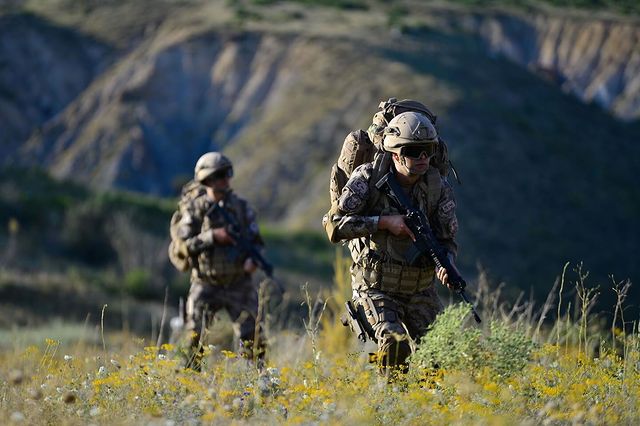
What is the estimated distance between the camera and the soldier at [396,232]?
229 inches

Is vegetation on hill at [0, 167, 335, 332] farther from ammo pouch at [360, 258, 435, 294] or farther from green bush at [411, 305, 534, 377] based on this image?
green bush at [411, 305, 534, 377]

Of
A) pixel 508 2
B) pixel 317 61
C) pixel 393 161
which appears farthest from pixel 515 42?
pixel 393 161

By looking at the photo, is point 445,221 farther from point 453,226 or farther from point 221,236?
point 221,236

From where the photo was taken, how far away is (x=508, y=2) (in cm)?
6359

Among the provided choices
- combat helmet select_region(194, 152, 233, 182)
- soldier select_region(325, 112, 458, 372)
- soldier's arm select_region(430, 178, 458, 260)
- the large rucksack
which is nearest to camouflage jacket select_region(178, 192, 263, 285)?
combat helmet select_region(194, 152, 233, 182)

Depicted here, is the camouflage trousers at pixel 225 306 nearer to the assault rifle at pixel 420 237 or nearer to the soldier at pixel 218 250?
the soldier at pixel 218 250

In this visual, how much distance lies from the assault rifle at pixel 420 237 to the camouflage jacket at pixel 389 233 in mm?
84

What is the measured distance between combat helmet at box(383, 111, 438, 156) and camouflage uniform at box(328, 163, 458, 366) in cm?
21

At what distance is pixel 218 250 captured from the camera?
27.2 feet

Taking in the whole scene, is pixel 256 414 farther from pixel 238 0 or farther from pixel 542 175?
pixel 238 0

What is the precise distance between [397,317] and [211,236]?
265 centimetres

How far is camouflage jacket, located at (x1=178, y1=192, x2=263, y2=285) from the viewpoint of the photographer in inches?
326

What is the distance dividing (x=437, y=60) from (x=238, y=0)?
1464 cm

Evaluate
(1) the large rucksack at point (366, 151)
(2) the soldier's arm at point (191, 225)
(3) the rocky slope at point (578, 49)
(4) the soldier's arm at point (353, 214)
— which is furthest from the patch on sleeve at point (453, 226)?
(3) the rocky slope at point (578, 49)
